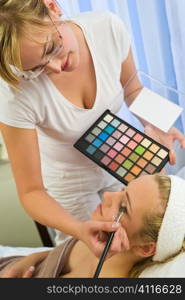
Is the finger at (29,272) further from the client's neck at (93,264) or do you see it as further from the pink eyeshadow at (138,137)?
the pink eyeshadow at (138,137)

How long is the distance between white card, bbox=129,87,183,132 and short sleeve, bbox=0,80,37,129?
0.28 m

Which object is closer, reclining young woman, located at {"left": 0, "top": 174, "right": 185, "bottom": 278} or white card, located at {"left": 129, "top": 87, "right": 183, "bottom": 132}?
reclining young woman, located at {"left": 0, "top": 174, "right": 185, "bottom": 278}

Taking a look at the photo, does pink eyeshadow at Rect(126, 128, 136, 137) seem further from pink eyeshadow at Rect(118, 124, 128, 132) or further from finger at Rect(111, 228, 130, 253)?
finger at Rect(111, 228, 130, 253)

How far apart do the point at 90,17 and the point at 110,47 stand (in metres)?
0.08

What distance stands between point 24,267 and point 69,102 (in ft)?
1.54

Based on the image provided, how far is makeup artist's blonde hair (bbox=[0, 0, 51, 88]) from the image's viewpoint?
655 mm

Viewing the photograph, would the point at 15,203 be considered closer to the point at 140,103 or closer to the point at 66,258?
the point at 66,258

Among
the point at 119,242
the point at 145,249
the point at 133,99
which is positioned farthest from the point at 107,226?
the point at 133,99

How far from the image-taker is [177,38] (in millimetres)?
1221

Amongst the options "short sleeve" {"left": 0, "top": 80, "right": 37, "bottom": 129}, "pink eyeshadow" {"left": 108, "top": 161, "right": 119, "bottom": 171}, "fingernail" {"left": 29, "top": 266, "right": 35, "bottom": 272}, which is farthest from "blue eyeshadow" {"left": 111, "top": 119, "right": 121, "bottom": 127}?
"fingernail" {"left": 29, "top": 266, "right": 35, "bottom": 272}

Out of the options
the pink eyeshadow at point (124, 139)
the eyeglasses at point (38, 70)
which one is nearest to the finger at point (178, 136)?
the pink eyeshadow at point (124, 139)

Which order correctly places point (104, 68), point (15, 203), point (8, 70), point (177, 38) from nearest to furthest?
point (8, 70) → point (104, 68) → point (177, 38) → point (15, 203)

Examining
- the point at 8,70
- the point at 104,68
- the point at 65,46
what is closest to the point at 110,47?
the point at 104,68

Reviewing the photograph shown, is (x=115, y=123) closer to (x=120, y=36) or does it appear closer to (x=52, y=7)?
(x=120, y=36)
